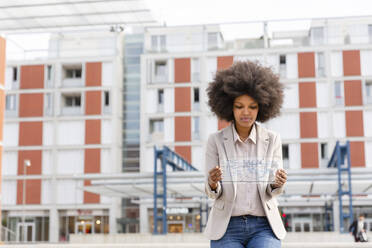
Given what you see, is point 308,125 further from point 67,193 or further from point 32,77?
point 32,77

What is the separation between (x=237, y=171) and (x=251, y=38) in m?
39.2

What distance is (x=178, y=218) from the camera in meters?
42.9

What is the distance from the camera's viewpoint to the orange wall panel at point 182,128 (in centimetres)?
4134

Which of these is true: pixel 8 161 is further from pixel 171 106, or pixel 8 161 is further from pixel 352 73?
pixel 352 73

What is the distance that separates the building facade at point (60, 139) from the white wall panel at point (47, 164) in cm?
8

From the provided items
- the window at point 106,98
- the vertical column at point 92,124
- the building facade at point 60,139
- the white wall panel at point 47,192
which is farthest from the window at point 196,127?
the white wall panel at point 47,192

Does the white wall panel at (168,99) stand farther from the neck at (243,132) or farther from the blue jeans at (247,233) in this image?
the blue jeans at (247,233)

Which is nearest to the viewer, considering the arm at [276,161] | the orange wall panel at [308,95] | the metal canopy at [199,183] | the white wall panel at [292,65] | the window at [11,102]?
the arm at [276,161]

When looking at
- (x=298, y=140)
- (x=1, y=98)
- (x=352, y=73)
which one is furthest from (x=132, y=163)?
(x=1, y=98)

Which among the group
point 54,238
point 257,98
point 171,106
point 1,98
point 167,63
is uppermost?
point 167,63

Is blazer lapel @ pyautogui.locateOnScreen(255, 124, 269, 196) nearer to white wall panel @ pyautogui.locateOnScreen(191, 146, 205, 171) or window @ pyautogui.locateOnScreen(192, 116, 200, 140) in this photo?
white wall panel @ pyautogui.locateOnScreen(191, 146, 205, 171)

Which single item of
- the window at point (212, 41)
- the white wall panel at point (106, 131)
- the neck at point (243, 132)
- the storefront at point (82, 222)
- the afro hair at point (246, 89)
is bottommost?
the storefront at point (82, 222)

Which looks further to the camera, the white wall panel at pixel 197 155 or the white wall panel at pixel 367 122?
the white wall panel at pixel 197 155

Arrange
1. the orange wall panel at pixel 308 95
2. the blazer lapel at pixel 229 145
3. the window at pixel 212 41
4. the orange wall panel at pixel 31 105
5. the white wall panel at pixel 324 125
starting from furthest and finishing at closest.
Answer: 1. the orange wall panel at pixel 31 105
2. the window at pixel 212 41
3. the orange wall panel at pixel 308 95
4. the white wall panel at pixel 324 125
5. the blazer lapel at pixel 229 145
